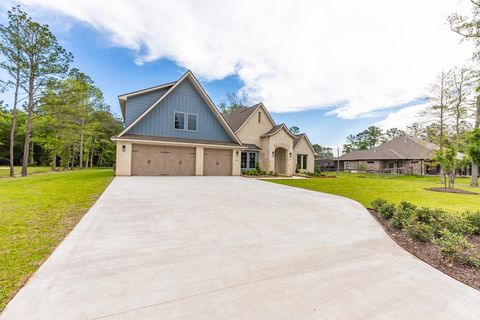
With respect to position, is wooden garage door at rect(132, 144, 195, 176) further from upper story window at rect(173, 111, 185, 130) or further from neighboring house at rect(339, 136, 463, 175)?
neighboring house at rect(339, 136, 463, 175)

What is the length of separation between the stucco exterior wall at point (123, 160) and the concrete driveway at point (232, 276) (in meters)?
10.2

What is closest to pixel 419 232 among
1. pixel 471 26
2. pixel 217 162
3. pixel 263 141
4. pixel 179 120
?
pixel 471 26

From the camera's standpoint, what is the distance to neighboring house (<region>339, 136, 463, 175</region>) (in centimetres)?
2809

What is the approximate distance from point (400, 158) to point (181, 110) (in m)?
28.9

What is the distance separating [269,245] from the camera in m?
3.55

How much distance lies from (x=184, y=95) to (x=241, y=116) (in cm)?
759

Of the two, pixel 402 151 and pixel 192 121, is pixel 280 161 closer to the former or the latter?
pixel 192 121

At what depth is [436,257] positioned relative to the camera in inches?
133

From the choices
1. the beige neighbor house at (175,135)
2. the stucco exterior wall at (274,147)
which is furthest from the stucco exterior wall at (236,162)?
the stucco exterior wall at (274,147)

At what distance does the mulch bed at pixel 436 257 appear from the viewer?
9.24 ft

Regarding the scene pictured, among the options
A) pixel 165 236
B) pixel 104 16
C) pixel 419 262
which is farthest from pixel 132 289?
pixel 104 16

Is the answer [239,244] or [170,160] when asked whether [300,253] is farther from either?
[170,160]

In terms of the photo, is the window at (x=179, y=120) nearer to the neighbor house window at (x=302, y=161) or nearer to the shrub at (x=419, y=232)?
the neighbor house window at (x=302, y=161)

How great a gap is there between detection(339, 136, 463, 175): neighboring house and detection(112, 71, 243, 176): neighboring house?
22237 mm
